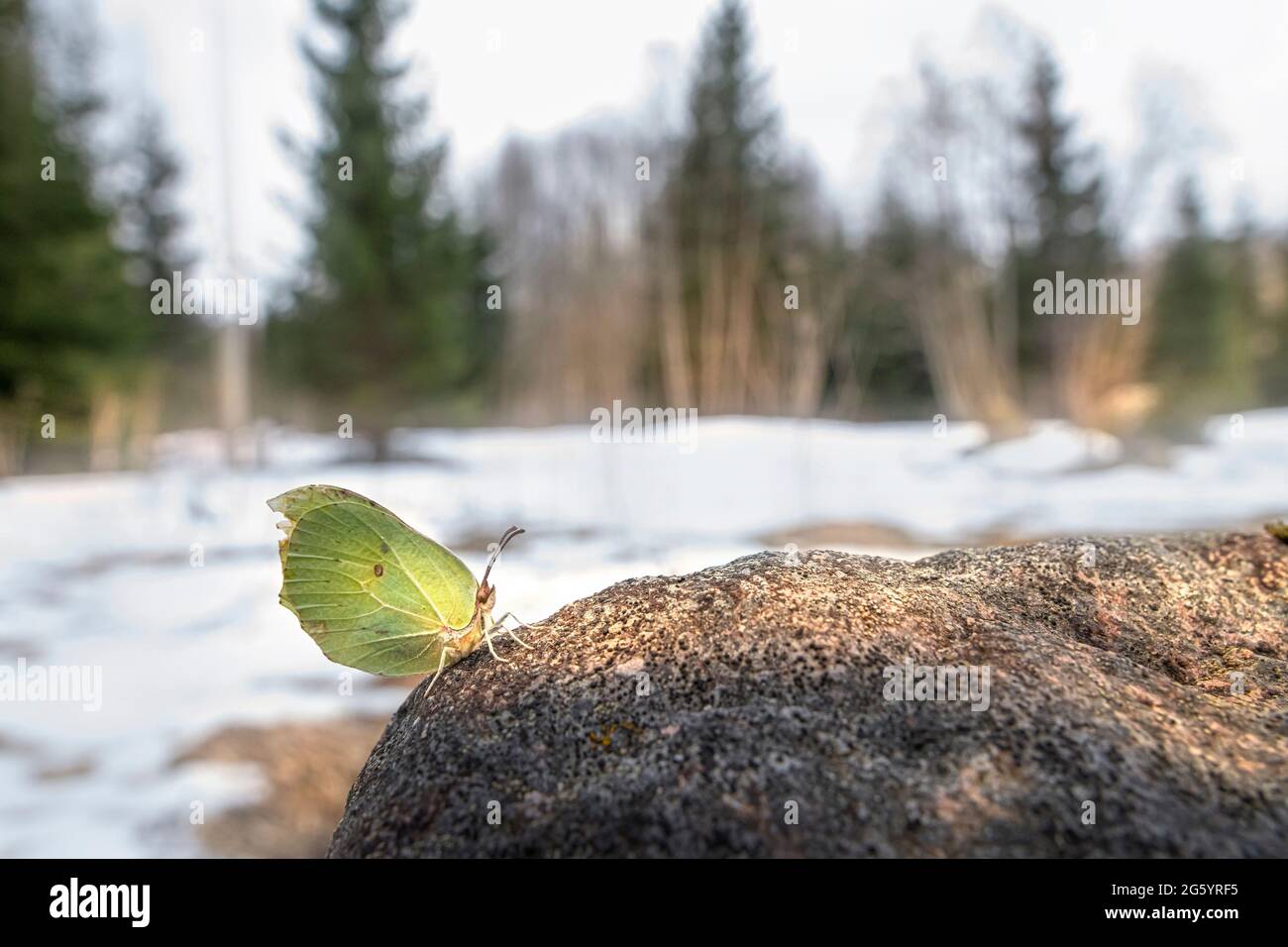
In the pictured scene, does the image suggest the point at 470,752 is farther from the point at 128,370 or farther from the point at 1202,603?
the point at 128,370

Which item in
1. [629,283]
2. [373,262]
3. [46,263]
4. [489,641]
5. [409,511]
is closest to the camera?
[489,641]

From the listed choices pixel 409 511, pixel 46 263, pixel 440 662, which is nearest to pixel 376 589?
pixel 440 662

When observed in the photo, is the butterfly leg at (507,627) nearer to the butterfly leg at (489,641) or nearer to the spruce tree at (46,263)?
the butterfly leg at (489,641)

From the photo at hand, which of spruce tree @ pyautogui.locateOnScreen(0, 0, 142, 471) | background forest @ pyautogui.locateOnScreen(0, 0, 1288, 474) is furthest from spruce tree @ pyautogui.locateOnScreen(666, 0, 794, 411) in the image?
spruce tree @ pyautogui.locateOnScreen(0, 0, 142, 471)

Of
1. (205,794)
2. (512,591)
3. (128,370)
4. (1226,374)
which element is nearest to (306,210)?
(128,370)

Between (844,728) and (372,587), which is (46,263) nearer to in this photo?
(372,587)

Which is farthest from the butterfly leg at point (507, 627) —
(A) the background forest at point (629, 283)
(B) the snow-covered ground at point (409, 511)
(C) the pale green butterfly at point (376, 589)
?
(A) the background forest at point (629, 283)
